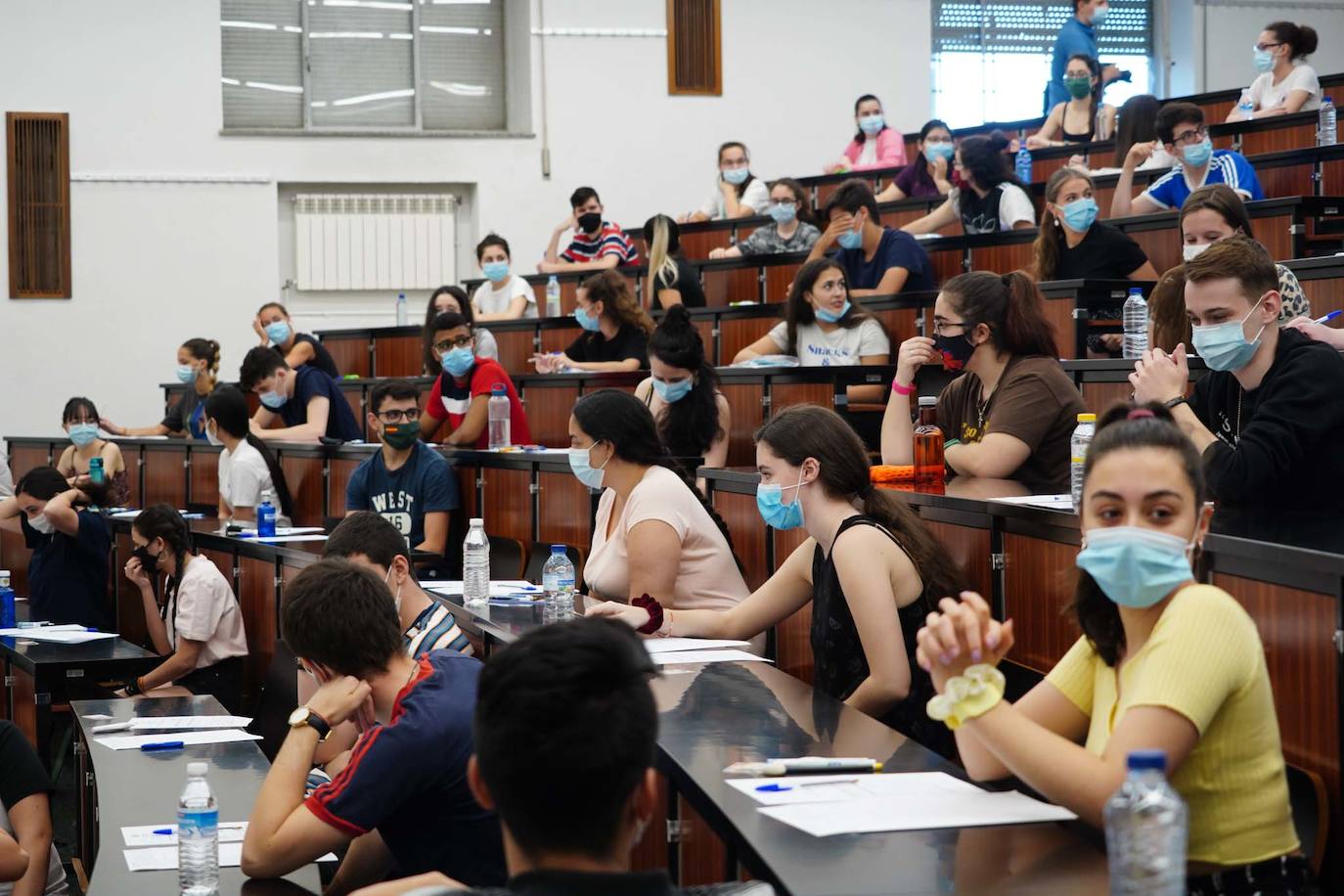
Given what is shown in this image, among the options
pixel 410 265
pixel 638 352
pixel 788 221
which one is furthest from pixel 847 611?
pixel 410 265

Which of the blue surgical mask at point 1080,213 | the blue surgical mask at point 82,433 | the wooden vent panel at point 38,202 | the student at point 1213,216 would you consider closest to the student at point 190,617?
the blue surgical mask at point 82,433

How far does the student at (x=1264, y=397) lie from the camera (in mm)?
3078

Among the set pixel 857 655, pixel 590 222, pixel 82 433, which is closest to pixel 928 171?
→ pixel 590 222

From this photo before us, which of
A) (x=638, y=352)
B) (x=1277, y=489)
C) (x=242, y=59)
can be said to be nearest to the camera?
(x=1277, y=489)

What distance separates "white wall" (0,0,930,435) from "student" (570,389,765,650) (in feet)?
28.8

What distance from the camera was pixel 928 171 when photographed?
32.1 feet

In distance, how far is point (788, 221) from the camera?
8961 mm

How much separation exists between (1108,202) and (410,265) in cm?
678

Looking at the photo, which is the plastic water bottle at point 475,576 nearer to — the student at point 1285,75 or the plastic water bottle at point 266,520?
the plastic water bottle at point 266,520

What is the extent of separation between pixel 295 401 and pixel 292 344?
148cm

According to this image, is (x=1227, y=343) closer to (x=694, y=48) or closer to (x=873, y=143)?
(x=873, y=143)

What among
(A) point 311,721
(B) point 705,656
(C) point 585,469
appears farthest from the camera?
(C) point 585,469

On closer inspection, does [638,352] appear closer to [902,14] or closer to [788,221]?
[788,221]

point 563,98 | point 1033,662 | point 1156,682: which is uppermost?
point 563,98
